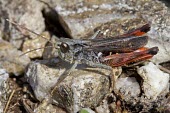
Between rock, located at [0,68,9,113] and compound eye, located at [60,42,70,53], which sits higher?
compound eye, located at [60,42,70,53]

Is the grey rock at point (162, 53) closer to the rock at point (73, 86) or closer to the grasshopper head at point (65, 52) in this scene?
the rock at point (73, 86)

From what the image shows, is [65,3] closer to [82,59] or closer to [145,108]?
[82,59]

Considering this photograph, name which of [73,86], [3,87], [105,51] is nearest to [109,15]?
[105,51]

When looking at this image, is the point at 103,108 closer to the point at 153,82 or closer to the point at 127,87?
the point at 127,87

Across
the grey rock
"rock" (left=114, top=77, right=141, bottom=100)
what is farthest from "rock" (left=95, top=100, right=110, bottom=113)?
the grey rock

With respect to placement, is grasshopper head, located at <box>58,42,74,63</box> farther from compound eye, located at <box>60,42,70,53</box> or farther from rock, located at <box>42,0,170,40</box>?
rock, located at <box>42,0,170,40</box>

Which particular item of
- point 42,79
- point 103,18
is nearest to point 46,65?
point 42,79
